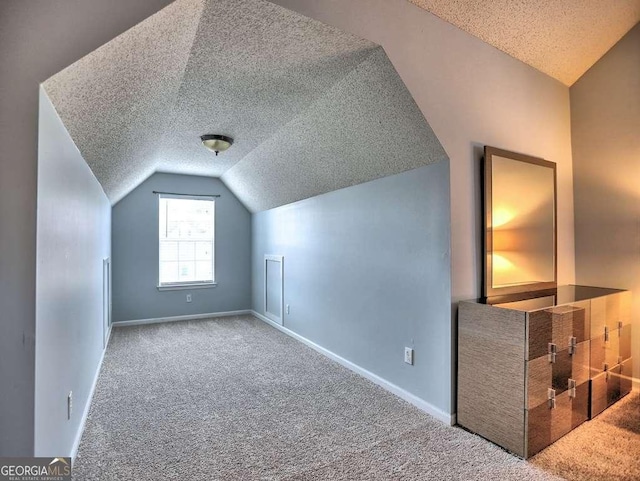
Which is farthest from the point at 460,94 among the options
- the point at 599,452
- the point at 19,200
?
the point at 19,200

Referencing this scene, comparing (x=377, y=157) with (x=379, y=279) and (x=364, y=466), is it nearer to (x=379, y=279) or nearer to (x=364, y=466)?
(x=379, y=279)

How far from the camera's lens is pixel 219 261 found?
5855 mm

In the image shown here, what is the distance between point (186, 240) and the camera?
18.6ft

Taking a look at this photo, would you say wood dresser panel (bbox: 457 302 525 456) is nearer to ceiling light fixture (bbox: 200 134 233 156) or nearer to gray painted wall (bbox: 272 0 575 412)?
gray painted wall (bbox: 272 0 575 412)

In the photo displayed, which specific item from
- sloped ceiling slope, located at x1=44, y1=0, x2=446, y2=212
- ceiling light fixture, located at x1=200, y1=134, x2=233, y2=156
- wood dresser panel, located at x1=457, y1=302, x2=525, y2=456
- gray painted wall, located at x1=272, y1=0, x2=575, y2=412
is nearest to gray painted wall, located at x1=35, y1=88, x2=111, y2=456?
sloped ceiling slope, located at x1=44, y1=0, x2=446, y2=212

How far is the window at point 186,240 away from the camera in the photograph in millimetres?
5520

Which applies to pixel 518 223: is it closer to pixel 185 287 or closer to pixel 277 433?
pixel 277 433

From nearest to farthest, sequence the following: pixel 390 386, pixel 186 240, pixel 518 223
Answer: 1. pixel 518 223
2. pixel 390 386
3. pixel 186 240

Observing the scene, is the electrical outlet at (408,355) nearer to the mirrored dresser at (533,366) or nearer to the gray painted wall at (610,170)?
the mirrored dresser at (533,366)

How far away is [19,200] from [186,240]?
4.45 meters

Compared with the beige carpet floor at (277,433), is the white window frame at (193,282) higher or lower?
higher

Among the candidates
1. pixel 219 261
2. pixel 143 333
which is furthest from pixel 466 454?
pixel 219 261

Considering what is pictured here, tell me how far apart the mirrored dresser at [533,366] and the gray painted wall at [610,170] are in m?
0.62

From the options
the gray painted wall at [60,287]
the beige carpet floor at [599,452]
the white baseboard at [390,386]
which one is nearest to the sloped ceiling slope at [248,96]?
the gray painted wall at [60,287]
